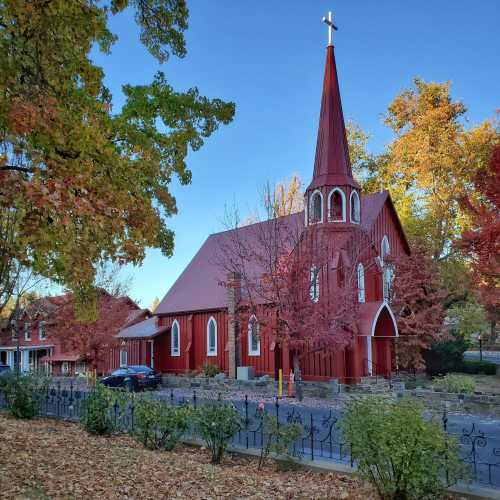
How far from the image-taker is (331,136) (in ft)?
89.8

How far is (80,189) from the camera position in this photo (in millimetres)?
7426

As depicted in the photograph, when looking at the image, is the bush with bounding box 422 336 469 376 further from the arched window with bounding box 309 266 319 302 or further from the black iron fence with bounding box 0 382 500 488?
the black iron fence with bounding box 0 382 500 488

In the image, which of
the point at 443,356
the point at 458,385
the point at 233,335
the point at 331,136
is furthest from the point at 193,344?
the point at 458,385

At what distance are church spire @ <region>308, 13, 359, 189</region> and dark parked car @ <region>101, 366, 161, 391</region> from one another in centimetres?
1287

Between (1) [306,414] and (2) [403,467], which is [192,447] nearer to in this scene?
(2) [403,467]

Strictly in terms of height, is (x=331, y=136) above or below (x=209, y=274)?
above

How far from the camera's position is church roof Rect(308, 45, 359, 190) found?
27078 mm

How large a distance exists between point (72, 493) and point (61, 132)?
4.95 meters

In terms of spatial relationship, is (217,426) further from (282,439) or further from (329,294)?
(329,294)

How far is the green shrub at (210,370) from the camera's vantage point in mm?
29547

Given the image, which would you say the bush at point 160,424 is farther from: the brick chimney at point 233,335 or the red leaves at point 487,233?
the brick chimney at point 233,335

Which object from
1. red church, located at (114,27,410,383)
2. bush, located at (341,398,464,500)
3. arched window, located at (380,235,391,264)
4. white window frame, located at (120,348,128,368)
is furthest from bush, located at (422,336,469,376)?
bush, located at (341,398,464,500)

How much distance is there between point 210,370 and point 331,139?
14.0 m

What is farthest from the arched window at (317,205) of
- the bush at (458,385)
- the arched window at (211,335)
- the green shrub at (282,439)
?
the green shrub at (282,439)
